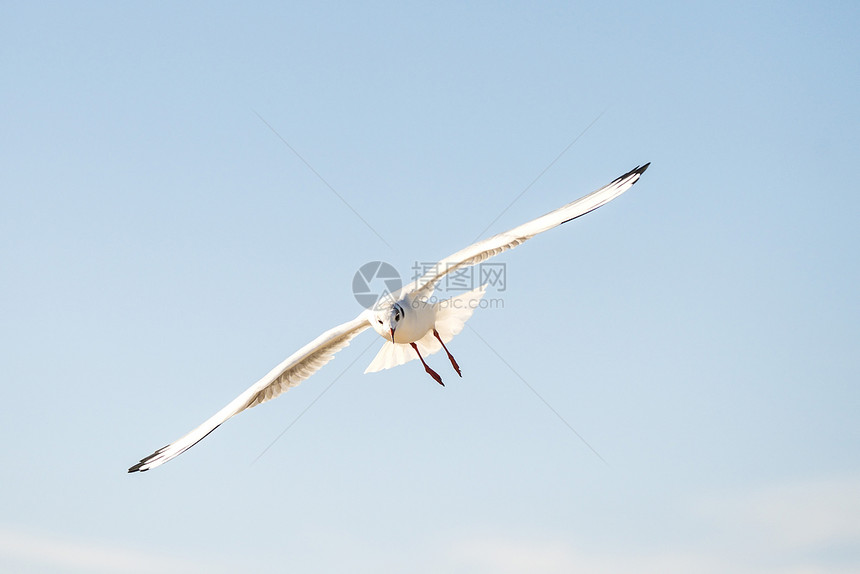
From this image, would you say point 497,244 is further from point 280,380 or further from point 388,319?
point 280,380

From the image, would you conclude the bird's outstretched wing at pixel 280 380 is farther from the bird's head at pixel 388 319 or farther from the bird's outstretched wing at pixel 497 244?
the bird's outstretched wing at pixel 497 244

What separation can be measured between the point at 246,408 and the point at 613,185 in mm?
4448

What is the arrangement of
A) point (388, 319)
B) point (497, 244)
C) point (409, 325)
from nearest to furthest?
point (388, 319) < point (497, 244) < point (409, 325)

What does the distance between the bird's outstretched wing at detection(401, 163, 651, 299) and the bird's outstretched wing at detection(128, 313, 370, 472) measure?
74 centimetres

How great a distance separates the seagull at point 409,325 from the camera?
27.9 ft

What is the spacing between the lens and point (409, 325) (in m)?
8.62

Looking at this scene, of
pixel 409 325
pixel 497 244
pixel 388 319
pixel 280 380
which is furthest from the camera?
pixel 280 380

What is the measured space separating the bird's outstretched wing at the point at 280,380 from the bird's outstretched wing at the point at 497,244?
0.74 m

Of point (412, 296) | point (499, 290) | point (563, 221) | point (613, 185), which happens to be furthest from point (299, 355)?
point (613, 185)

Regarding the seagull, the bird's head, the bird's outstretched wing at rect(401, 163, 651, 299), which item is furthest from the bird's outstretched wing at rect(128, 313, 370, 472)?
the bird's outstretched wing at rect(401, 163, 651, 299)

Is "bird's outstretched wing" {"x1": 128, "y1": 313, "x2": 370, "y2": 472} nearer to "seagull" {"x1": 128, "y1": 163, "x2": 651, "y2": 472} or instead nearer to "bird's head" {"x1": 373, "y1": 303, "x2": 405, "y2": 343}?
"seagull" {"x1": 128, "y1": 163, "x2": 651, "y2": 472}

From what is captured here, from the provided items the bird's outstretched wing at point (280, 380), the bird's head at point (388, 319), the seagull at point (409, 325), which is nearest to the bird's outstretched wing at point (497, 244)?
the seagull at point (409, 325)

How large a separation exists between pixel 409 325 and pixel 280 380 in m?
1.68

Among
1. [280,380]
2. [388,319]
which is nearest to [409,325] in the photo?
[388,319]
